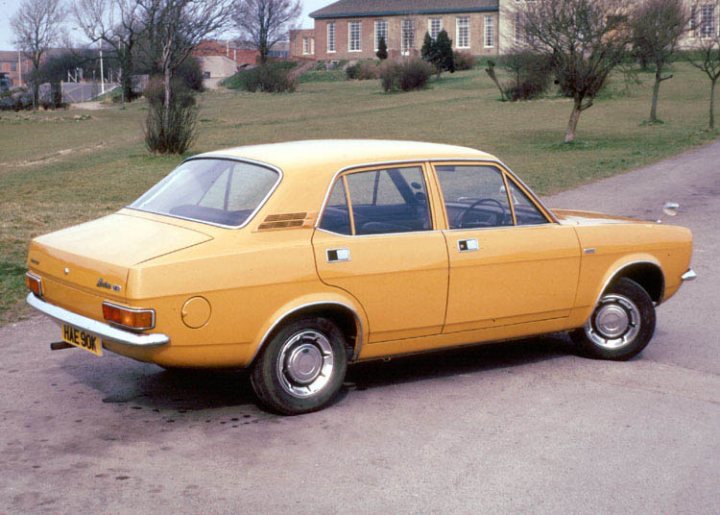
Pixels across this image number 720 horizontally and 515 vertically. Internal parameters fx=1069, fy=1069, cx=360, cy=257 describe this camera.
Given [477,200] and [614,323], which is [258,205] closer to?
[477,200]

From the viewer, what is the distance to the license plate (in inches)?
227

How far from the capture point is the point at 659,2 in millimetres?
39312

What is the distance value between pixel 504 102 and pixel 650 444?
4496 centimetres

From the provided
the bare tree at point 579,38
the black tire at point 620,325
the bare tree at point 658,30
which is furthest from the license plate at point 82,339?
the bare tree at point 658,30

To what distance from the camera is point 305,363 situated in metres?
6.00

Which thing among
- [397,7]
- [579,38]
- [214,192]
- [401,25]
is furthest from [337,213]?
[397,7]

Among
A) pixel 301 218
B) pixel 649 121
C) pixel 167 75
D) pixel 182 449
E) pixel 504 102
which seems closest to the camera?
pixel 182 449

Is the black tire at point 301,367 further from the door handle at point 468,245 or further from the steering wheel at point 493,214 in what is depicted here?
the steering wheel at point 493,214

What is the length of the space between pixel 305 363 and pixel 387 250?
0.82 m

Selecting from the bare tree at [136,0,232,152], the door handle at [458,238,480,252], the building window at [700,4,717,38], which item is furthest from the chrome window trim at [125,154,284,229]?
the bare tree at [136,0,232,152]

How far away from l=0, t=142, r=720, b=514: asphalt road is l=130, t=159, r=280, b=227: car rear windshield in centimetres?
111

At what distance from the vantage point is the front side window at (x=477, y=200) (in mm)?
6676

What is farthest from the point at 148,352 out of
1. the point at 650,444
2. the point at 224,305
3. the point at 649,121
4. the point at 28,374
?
the point at 649,121

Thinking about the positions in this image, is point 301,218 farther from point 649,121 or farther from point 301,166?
point 649,121
